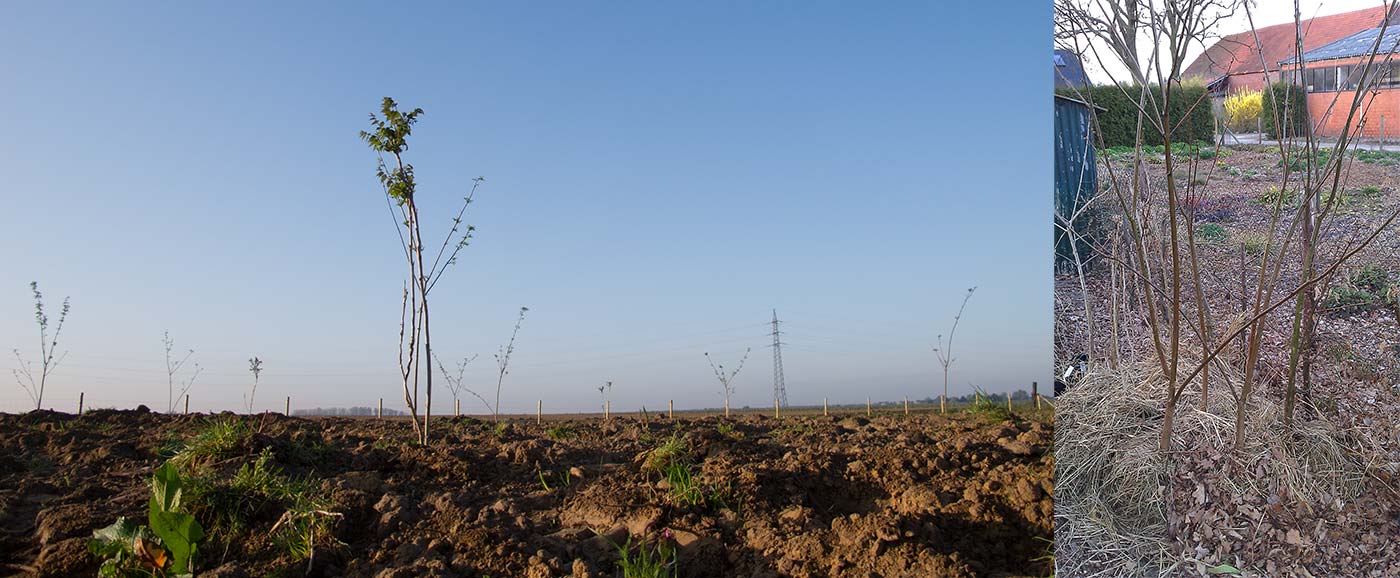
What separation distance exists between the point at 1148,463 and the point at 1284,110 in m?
1.35

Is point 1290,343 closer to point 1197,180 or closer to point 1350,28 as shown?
point 1197,180

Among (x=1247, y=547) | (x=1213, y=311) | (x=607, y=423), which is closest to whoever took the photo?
(x=1247, y=547)

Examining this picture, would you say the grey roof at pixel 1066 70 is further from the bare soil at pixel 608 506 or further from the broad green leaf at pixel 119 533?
the broad green leaf at pixel 119 533

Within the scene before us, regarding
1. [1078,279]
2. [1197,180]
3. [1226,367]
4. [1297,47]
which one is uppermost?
[1297,47]

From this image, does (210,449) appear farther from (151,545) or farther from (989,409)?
(989,409)

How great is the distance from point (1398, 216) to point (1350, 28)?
71 centimetres

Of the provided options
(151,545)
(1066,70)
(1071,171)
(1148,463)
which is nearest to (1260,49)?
(1066,70)

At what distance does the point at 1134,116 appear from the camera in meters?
3.50

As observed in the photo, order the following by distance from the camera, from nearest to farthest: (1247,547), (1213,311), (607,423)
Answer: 1. (1247,547)
2. (1213,311)
3. (607,423)

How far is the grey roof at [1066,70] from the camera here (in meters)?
3.52

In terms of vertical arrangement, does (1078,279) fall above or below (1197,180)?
below

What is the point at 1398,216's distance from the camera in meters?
3.36

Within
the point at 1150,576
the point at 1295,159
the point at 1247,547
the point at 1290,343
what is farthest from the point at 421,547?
the point at 1295,159

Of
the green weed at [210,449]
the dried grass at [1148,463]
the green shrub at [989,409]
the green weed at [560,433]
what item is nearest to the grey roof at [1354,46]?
the dried grass at [1148,463]
